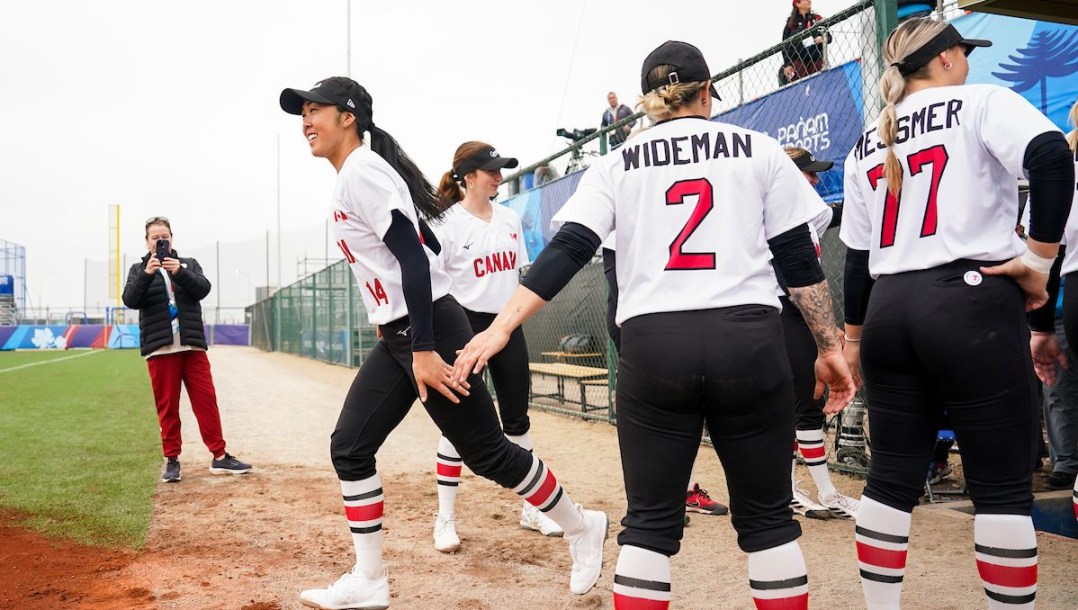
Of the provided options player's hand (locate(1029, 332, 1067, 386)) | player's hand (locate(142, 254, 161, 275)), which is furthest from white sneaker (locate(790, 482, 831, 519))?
player's hand (locate(142, 254, 161, 275))

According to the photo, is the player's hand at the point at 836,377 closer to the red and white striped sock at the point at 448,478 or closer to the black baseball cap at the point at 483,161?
the red and white striped sock at the point at 448,478

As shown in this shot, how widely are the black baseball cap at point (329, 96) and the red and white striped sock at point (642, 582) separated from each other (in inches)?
81.0

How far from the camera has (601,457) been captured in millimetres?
6766

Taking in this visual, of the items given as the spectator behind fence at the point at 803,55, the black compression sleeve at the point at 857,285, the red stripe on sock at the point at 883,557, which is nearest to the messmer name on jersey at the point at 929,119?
the black compression sleeve at the point at 857,285

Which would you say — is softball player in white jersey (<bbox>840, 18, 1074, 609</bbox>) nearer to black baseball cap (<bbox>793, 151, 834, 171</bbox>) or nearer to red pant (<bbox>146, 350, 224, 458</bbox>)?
black baseball cap (<bbox>793, 151, 834, 171</bbox>)

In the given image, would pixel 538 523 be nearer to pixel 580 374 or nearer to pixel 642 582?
pixel 642 582

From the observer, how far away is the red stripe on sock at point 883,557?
8.14 ft

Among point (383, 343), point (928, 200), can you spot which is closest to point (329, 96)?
point (383, 343)

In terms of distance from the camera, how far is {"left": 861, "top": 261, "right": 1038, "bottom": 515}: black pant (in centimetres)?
225

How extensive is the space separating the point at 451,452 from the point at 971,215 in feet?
9.33

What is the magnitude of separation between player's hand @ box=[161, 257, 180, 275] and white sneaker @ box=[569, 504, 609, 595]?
3.84 m

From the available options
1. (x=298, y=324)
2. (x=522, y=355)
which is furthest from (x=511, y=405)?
(x=298, y=324)

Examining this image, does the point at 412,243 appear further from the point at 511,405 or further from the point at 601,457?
the point at 601,457

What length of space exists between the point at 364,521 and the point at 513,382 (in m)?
1.34
